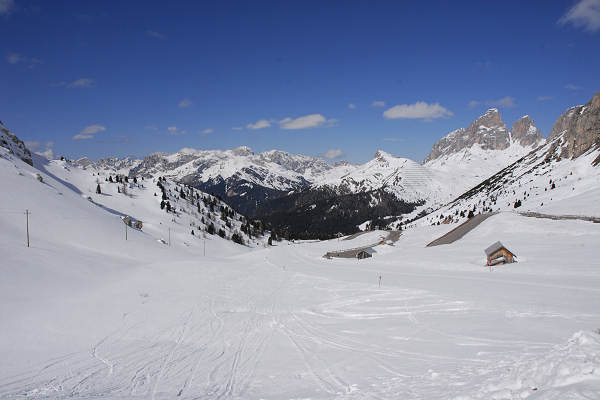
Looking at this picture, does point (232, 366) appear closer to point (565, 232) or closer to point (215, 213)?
point (565, 232)

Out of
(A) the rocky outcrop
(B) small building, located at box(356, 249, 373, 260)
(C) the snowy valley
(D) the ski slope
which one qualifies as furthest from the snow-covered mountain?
(A) the rocky outcrop

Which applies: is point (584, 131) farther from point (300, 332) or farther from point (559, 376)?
point (559, 376)

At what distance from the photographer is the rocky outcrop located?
121000mm

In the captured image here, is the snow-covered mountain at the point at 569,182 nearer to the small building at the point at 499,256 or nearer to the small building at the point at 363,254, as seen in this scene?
the small building at the point at 499,256

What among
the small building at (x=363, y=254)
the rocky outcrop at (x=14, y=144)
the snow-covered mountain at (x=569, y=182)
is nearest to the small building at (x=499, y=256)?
the snow-covered mountain at (x=569, y=182)

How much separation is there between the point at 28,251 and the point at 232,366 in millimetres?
40078

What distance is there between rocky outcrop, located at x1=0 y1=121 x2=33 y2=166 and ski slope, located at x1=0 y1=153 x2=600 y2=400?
111047mm

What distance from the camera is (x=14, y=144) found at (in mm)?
128375

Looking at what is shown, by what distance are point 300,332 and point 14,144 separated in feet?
525

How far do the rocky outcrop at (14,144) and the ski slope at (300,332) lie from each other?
4372 inches

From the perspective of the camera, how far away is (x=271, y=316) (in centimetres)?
2314

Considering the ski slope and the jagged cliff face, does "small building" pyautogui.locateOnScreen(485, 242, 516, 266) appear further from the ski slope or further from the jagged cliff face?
the jagged cliff face

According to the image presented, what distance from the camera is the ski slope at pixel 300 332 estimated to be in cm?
1087

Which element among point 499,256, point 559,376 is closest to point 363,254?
point 499,256
